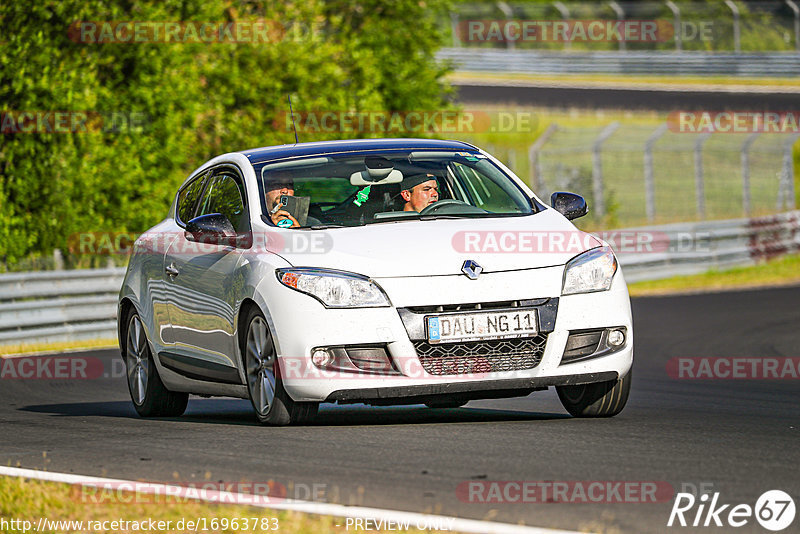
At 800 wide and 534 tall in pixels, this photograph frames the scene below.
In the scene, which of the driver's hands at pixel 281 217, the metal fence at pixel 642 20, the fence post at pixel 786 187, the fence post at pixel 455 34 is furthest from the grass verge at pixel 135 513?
the fence post at pixel 455 34

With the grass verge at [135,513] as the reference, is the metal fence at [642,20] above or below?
below

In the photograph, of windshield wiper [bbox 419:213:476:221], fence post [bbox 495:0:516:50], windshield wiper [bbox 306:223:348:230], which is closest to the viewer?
windshield wiper [bbox 306:223:348:230]

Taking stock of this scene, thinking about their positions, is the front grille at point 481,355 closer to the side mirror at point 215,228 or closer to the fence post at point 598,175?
the side mirror at point 215,228

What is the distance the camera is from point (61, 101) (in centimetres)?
2448

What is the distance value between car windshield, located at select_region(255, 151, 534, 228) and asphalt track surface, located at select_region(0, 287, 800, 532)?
1.21m

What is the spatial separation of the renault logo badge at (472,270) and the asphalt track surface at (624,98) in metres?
38.6

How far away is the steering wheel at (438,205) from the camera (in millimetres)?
8961

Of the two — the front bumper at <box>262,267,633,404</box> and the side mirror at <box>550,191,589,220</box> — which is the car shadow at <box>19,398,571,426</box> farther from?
the side mirror at <box>550,191,589,220</box>

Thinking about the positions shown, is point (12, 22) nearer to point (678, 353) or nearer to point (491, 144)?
point (678, 353)

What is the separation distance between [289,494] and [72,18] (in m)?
20.7

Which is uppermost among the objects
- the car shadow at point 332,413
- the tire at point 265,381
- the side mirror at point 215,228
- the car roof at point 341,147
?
the car roof at point 341,147

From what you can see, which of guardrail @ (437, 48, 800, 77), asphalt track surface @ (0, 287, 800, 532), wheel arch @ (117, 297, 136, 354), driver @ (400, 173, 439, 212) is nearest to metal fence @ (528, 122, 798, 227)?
guardrail @ (437, 48, 800, 77)

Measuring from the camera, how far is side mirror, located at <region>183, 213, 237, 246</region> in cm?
891

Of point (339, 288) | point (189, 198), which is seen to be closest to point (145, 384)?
point (189, 198)
